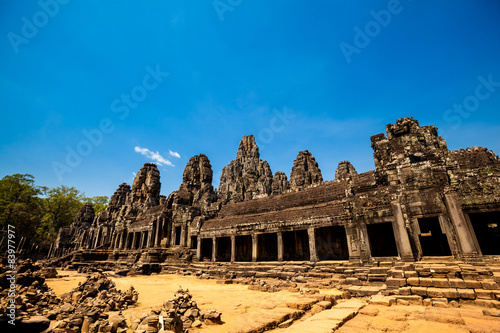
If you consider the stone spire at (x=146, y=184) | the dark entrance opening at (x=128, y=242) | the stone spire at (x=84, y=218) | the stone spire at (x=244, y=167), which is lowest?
the dark entrance opening at (x=128, y=242)

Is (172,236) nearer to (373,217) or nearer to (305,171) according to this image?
(373,217)

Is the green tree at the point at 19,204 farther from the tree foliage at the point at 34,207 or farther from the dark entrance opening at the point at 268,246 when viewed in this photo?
the dark entrance opening at the point at 268,246

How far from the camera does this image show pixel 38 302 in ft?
23.9

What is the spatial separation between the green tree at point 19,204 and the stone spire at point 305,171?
52429 mm

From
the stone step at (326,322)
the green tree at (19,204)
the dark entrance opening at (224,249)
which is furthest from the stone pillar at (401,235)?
the green tree at (19,204)

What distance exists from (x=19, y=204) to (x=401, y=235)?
58.5 meters

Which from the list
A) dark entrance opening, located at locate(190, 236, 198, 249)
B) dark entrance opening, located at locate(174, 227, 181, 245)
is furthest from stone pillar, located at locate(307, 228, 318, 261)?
dark entrance opening, located at locate(174, 227, 181, 245)

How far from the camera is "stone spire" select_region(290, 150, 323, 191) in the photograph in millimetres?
51125

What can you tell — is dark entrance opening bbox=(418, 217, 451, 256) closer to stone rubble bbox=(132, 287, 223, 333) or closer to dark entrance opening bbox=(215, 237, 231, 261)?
stone rubble bbox=(132, 287, 223, 333)

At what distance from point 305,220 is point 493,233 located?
1272cm

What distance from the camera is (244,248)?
24078 mm

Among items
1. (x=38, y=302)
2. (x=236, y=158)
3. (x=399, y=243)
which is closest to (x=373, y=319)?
(x=399, y=243)

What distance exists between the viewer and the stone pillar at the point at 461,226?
10547 mm

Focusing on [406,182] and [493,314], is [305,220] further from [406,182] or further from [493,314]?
[493,314]
